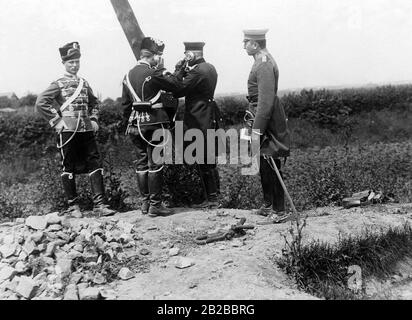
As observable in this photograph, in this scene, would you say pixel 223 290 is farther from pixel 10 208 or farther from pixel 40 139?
pixel 40 139

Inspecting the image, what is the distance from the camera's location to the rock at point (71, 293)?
4402mm

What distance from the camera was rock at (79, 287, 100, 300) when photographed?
4307 mm

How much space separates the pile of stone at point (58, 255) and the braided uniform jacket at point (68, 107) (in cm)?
143

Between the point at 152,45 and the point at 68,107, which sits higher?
the point at 152,45

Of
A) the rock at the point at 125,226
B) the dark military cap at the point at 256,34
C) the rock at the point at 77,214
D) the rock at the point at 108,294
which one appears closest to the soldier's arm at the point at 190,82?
the dark military cap at the point at 256,34

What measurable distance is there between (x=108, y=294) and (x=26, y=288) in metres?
0.74

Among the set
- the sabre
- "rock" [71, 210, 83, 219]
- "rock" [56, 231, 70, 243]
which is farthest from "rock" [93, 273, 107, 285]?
the sabre

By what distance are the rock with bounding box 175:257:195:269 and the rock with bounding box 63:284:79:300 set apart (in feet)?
3.15

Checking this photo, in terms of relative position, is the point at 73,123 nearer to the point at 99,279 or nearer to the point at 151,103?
the point at 151,103

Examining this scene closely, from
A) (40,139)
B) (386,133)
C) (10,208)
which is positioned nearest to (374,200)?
(10,208)

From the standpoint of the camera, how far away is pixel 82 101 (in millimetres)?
6672

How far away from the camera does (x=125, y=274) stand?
15.7 feet

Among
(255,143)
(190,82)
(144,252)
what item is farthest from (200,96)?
(144,252)

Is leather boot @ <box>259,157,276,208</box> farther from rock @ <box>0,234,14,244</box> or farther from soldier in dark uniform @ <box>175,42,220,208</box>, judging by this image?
rock @ <box>0,234,14,244</box>
